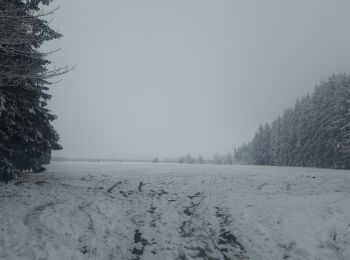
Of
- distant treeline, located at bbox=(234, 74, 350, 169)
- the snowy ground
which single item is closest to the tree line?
the snowy ground

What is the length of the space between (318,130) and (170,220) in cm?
4057

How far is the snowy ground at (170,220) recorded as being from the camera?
40.8ft

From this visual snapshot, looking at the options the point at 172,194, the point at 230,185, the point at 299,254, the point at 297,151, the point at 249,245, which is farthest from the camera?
the point at 297,151

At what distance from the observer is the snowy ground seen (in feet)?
40.8

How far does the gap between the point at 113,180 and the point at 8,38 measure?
13154 mm

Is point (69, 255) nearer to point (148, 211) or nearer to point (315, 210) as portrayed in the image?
point (148, 211)

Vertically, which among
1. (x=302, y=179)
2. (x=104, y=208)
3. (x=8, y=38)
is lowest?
(x=104, y=208)

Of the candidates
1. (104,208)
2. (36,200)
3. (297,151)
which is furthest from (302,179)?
(297,151)

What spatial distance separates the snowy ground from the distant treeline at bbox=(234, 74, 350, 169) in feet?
85.7

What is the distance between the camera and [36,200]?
1627 centimetres

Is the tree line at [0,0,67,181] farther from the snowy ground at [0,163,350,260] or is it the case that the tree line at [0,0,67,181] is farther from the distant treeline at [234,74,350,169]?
the distant treeline at [234,74,350,169]

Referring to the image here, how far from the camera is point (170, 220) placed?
15805mm

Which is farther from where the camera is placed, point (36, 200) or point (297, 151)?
point (297, 151)

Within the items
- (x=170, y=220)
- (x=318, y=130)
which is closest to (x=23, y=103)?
(x=170, y=220)
